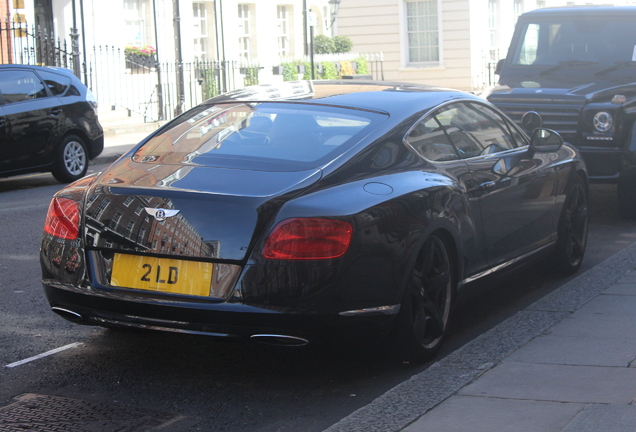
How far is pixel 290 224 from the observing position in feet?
13.6

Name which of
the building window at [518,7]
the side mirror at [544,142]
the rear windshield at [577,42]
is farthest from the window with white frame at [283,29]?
the side mirror at [544,142]

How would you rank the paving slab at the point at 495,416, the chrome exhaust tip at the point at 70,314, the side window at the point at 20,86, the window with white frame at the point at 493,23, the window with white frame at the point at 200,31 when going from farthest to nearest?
the window with white frame at the point at 493,23 < the window with white frame at the point at 200,31 < the side window at the point at 20,86 < the chrome exhaust tip at the point at 70,314 < the paving slab at the point at 495,416

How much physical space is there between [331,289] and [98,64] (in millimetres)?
19808

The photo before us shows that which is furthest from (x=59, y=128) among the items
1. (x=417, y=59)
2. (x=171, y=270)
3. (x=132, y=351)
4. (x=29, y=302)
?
(x=417, y=59)

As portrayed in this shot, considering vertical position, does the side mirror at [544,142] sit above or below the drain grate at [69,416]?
above

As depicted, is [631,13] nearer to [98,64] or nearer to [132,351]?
[132,351]

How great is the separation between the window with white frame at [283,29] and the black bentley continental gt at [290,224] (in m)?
27.9

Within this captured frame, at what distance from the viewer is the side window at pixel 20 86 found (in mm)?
12203

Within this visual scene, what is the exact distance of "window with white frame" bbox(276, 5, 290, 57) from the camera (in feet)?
108

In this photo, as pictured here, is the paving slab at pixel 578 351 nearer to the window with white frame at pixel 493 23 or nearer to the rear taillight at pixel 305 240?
the rear taillight at pixel 305 240

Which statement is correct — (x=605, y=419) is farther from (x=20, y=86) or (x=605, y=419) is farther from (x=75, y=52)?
(x=75, y=52)

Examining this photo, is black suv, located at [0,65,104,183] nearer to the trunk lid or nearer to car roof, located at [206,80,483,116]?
car roof, located at [206,80,483,116]

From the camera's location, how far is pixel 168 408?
4238mm

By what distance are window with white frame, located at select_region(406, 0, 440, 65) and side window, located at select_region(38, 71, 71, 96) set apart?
75.7 ft
